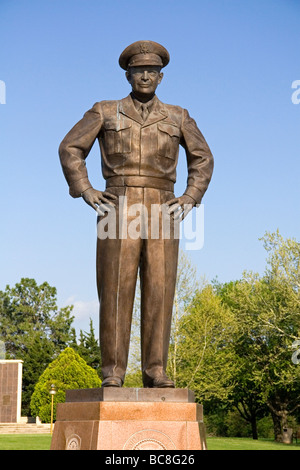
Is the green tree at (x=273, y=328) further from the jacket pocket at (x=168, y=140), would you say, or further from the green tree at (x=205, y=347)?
the jacket pocket at (x=168, y=140)

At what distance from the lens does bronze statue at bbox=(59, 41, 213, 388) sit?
6285 mm

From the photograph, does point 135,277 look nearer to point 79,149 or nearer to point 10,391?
point 79,149

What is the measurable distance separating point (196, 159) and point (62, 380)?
34804 millimetres

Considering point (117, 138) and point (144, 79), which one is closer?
point (117, 138)

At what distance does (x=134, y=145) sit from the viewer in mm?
6453

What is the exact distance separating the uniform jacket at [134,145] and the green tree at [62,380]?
3353 centimetres

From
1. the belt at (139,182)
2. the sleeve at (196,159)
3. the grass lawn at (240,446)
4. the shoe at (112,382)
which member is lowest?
the grass lawn at (240,446)

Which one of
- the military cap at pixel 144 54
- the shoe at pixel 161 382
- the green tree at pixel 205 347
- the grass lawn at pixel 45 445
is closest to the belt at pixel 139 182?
the military cap at pixel 144 54

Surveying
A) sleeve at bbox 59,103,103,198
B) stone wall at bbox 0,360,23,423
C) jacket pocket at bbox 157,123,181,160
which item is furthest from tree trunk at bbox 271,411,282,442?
sleeve at bbox 59,103,103,198

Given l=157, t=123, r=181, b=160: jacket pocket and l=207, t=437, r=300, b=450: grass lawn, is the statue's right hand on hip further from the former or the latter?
l=207, t=437, r=300, b=450: grass lawn

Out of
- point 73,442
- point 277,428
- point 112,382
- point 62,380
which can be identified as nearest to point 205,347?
point 277,428

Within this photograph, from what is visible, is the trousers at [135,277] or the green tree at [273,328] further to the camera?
the green tree at [273,328]

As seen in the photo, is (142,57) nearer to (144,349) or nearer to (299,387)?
(144,349)

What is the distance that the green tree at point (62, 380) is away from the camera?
39188mm
